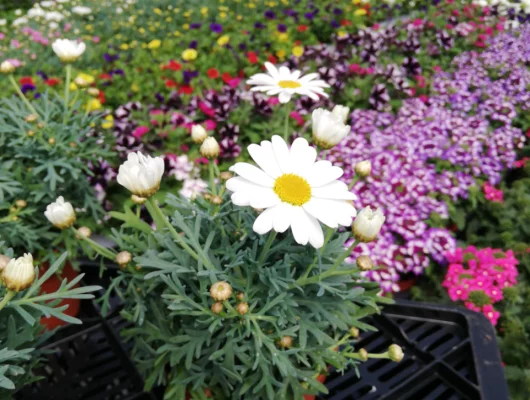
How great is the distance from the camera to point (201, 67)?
2.87m

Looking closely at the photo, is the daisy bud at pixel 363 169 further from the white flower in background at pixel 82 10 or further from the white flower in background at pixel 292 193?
the white flower in background at pixel 82 10

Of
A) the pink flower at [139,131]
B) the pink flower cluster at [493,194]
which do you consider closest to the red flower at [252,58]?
the pink flower at [139,131]

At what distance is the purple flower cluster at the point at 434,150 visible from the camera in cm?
173

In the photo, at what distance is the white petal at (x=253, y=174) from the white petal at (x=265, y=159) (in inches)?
0.5

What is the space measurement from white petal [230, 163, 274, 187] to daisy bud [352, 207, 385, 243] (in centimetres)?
14

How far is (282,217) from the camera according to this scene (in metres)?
0.64

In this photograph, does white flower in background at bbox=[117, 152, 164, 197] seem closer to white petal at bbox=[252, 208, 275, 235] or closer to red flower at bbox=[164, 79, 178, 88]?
white petal at bbox=[252, 208, 275, 235]

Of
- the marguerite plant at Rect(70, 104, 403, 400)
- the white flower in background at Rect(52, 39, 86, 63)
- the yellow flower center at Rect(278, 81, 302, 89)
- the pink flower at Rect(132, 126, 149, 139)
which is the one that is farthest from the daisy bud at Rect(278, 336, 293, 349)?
the pink flower at Rect(132, 126, 149, 139)

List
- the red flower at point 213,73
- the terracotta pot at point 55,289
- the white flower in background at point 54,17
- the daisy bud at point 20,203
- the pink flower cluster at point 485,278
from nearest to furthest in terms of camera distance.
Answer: the daisy bud at point 20,203 → the terracotta pot at point 55,289 → the pink flower cluster at point 485,278 → the red flower at point 213,73 → the white flower in background at point 54,17

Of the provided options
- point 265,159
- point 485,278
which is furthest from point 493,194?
point 265,159

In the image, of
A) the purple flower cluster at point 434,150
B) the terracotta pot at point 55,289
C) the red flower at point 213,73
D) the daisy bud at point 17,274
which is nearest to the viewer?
the daisy bud at point 17,274

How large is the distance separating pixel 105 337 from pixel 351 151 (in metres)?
1.24

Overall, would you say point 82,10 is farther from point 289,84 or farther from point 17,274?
point 17,274

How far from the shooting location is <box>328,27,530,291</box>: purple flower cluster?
173 cm
